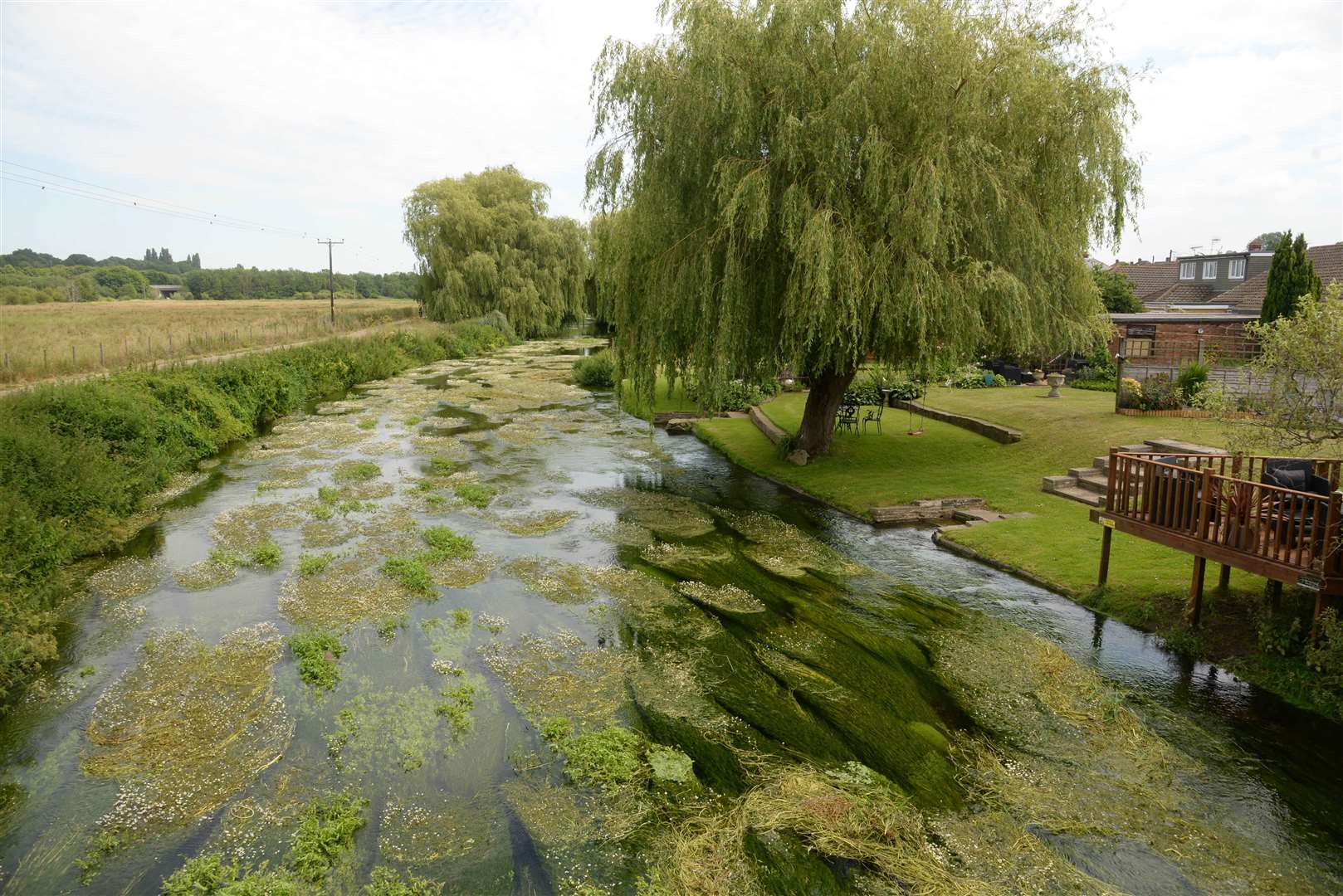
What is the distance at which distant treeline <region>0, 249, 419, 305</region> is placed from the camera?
86.4 m

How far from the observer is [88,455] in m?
14.6

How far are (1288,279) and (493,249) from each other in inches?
1774

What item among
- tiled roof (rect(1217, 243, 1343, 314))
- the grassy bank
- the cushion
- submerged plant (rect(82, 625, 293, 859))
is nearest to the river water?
submerged plant (rect(82, 625, 293, 859))

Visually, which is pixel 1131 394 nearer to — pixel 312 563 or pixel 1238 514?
pixel 1238 514

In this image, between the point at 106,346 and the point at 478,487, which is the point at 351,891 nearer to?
the point at 478,487

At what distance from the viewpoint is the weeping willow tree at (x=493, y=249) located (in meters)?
54.4

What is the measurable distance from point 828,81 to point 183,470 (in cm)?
1768

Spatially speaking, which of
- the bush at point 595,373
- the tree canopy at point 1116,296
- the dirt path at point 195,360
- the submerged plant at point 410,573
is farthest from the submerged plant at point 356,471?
the tree canopy at point 1116,296

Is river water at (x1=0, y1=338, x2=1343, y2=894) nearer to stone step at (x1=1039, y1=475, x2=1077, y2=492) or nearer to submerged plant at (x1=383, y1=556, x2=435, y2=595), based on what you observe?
submerged plant at (x1=383, y1=556, x2=435, y2=595)

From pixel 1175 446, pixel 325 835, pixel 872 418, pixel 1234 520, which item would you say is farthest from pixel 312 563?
pixel 872 418

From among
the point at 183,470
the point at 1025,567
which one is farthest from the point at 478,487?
the point at 1025,567

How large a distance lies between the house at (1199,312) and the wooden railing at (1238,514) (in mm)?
1484

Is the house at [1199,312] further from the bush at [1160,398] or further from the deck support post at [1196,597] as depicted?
the deck support post at [1196,597]

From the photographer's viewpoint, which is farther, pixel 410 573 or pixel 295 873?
pixel 410 573
